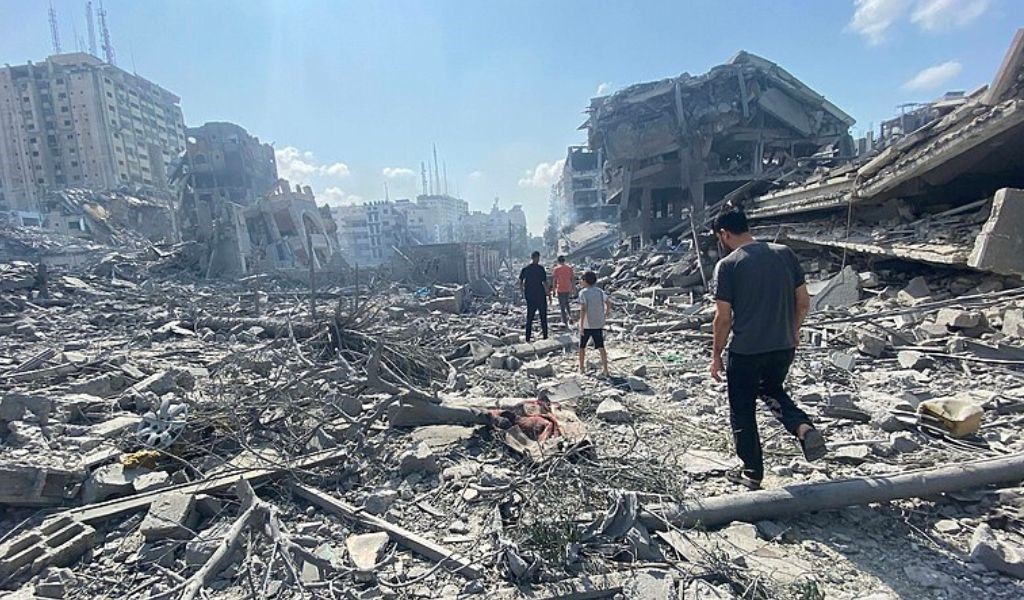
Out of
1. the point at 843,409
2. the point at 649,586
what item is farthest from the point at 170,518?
the point at 843,409

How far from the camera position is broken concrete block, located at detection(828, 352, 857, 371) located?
5204 mm

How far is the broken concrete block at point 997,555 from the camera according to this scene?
2078mm

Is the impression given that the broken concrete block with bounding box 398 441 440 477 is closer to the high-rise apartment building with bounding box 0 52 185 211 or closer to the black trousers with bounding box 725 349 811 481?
the black trousers with bounding box 725 349 811 481

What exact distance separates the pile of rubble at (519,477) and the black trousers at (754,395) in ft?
0.89

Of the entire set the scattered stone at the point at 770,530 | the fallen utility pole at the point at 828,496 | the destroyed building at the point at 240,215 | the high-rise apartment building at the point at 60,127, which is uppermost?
the high-rise apartment building at the point at 60,127

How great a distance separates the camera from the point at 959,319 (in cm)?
555

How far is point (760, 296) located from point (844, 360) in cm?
352

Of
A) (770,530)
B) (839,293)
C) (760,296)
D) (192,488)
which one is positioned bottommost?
(770,530)

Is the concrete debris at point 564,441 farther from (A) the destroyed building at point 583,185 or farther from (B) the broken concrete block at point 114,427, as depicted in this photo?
(A) the destroyed building at point 583,185

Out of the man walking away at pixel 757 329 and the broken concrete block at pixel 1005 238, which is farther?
the broken concrete block at pixel 1005 238

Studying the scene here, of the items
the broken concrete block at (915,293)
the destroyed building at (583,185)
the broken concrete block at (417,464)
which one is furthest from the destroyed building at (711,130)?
the destroyed building at (583,185)

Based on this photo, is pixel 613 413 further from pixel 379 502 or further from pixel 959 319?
pixel 959 319

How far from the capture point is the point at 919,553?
7.55ft

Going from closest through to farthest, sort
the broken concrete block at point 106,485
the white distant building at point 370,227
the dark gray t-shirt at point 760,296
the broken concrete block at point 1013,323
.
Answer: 1. the dark gray t-shirt at point 760,296
2. the broken concrete block at point 106,485
3. the broken concrete block at point 1013,323
4. the white distant building at point 370,227
